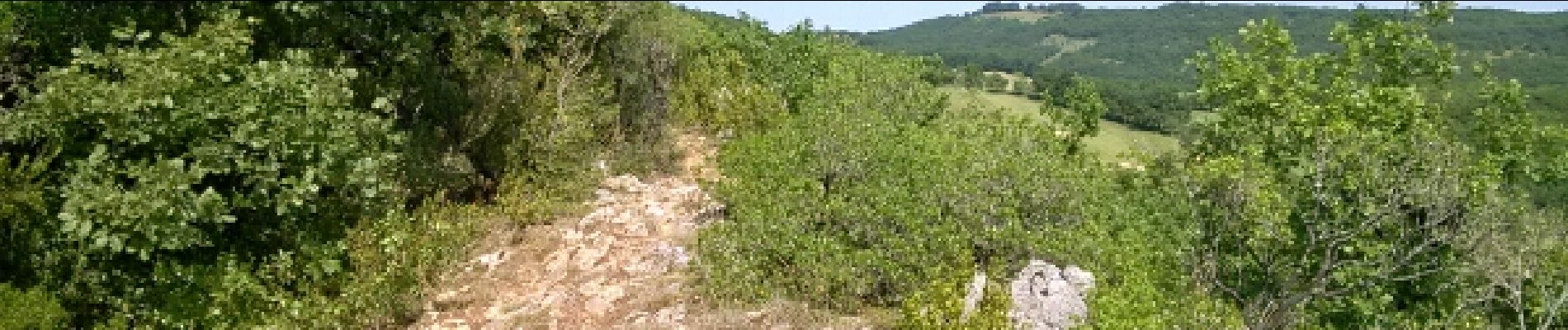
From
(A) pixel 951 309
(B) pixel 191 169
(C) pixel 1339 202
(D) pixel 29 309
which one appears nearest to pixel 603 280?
(B) pixel 191 169

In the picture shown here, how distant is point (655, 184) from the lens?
42.7 feet

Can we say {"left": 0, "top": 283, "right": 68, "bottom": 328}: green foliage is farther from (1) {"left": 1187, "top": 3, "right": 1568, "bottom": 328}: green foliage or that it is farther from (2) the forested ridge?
(1) {"left": 1187, "top": 3, "right": 1568, "bottom": 328}: green foliage

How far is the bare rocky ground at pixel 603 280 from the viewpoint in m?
8.23

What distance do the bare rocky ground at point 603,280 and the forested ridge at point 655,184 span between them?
3.2 inches

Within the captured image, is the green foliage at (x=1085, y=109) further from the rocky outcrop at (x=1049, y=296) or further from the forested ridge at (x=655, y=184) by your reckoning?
the rocky outcrop at (x=1049, y=296)

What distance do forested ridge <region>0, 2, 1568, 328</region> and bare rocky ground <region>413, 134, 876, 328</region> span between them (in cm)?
8

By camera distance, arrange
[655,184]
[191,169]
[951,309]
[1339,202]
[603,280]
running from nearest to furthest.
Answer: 1. [951,309]
2. [191,169]
3. [603,280]
4. [1339,202]
5. [655,184]

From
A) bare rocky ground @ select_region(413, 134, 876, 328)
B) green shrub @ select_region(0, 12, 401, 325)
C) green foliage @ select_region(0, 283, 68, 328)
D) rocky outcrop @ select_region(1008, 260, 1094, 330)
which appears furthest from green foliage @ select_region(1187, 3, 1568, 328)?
green foliage @ select_region(0, 283, 68, 328)

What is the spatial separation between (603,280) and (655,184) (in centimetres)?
352

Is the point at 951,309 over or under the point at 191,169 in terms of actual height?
under

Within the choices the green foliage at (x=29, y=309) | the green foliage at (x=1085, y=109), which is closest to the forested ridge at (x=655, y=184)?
the green foliage at (x=29, y=309)

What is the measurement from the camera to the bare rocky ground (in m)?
8.23

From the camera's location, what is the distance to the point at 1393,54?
19141 millimetres

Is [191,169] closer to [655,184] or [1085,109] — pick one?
[655,184]
